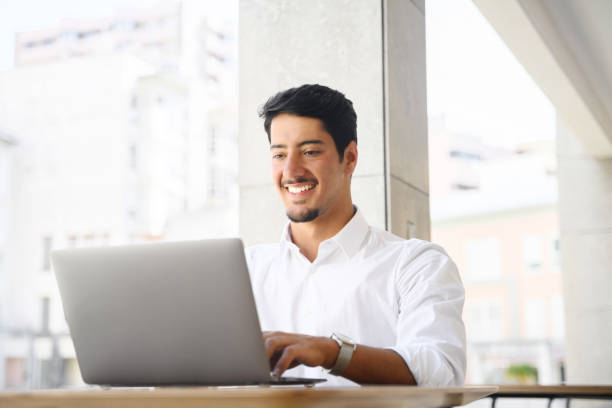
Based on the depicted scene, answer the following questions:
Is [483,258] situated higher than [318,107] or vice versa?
[483,258]

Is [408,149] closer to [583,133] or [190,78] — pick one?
[583,133]

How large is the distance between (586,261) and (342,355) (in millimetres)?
6514

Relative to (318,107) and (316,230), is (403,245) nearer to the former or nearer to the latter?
(316,230)

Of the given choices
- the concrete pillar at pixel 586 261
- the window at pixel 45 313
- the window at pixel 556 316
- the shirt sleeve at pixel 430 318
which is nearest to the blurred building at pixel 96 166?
the window at pixel 45 313

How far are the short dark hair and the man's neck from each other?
14 cm

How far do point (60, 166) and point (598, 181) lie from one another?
115ft

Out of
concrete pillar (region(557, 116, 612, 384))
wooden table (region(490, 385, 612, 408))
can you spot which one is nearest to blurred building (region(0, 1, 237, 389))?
concrete pillar (region(557, 116, 612, 384))

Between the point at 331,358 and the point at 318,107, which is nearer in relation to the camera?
the point at 331,358

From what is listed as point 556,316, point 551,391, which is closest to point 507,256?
point 556,316

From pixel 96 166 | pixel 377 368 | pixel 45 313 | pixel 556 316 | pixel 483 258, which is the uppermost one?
pixel 96 166

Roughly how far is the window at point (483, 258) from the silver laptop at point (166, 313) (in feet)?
79.6

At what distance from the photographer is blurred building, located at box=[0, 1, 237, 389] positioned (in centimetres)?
3659

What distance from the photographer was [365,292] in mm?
1765

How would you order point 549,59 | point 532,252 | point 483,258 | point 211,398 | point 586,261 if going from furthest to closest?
point 483,258
point 532,252
point 586,261
point 549,59
point 211,398
